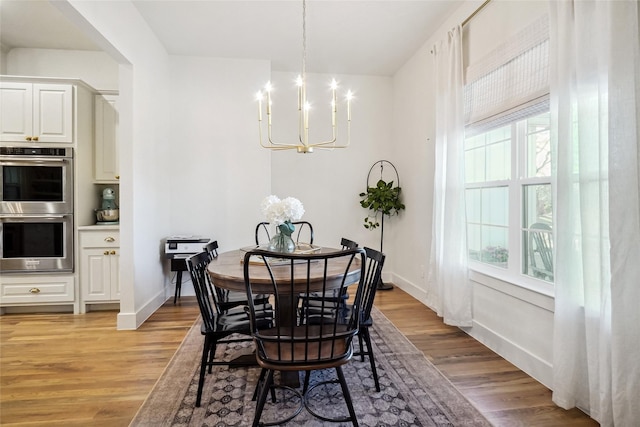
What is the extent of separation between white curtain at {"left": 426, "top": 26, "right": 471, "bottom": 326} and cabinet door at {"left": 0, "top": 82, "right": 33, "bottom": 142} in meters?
4.09

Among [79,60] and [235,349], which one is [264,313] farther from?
[79,60]

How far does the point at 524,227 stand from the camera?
248 cm

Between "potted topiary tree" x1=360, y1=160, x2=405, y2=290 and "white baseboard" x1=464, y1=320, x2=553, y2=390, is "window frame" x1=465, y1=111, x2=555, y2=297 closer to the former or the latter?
"white baseboard" x1=464, y1=320, x2=553, y2=390

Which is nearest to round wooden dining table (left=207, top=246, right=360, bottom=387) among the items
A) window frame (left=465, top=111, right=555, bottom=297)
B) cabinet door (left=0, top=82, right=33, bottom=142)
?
window frame (left=465, top=111, right=555, bottom=297)

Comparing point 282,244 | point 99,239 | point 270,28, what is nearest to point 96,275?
point 99,239

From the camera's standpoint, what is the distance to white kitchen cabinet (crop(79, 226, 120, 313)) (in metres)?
3.49

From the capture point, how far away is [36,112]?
11.1ft

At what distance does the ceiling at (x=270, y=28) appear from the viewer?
3.10 meters

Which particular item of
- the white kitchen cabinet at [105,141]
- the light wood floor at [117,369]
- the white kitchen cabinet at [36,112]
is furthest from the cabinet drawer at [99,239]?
the white kitchen cabinet at [36,112]

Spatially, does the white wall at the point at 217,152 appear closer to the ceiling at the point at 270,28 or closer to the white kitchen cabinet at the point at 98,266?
the ceiling at the point at 270,28

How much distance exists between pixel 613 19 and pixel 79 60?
491 centimetres

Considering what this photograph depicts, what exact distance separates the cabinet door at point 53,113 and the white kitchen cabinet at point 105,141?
312 millimetres

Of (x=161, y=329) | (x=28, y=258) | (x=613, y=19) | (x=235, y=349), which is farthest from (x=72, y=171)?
(x=613, y=19)

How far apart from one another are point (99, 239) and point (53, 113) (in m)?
1.36
